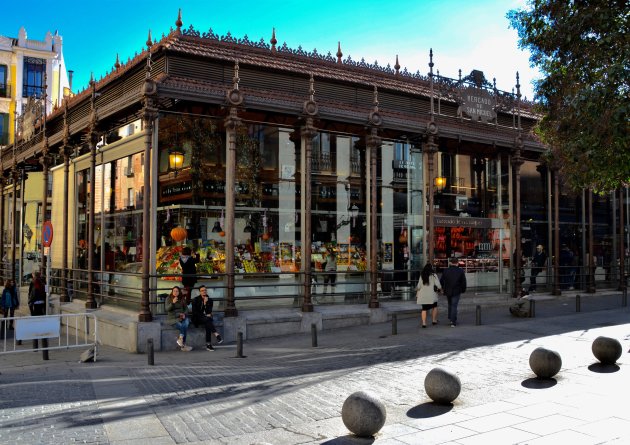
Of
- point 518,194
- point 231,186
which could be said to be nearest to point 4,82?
point 231,186

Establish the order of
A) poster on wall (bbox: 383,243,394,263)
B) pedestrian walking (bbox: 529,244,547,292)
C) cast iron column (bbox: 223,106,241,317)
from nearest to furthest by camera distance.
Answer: cast iron column (bbox: 223,106,241,317)
poster on wall (bbox: 383,243,394,263)
pedestrian walking (bbox: 529,244,547,292)

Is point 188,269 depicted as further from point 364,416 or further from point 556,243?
point 556,243

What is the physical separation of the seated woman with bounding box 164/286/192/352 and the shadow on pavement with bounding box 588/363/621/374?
8562 millimetres

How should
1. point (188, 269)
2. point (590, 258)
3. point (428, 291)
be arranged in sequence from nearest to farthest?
point (188, 269) < point (428, 291) < point (590, 258)

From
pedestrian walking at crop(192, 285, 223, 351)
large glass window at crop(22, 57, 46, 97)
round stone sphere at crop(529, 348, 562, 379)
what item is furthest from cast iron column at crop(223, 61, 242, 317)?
large glass window at crop(22, 57, 46, 97)

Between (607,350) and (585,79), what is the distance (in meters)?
6.29

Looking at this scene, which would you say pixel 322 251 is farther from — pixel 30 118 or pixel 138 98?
pixel 30 118

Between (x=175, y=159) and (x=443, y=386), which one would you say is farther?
(x=175, y=159)

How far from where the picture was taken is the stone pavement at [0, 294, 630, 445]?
6844 millimetres

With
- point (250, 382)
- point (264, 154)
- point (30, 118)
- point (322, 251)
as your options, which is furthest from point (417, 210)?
point (30, 118)

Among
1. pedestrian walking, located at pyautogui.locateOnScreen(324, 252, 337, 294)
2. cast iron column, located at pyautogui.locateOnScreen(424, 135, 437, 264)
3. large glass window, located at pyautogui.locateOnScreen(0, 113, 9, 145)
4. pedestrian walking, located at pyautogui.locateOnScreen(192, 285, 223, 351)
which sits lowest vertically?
pedestrian walking, located at pyautogui.locateOnScreen(192, 285, 223, 351)

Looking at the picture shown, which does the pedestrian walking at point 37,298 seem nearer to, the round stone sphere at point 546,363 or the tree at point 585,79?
the round stone sphere at point 546,363

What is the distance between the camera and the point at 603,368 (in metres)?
10.3

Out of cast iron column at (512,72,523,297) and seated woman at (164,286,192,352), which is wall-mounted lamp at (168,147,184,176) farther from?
cast iron column at (512,72,523,297)
